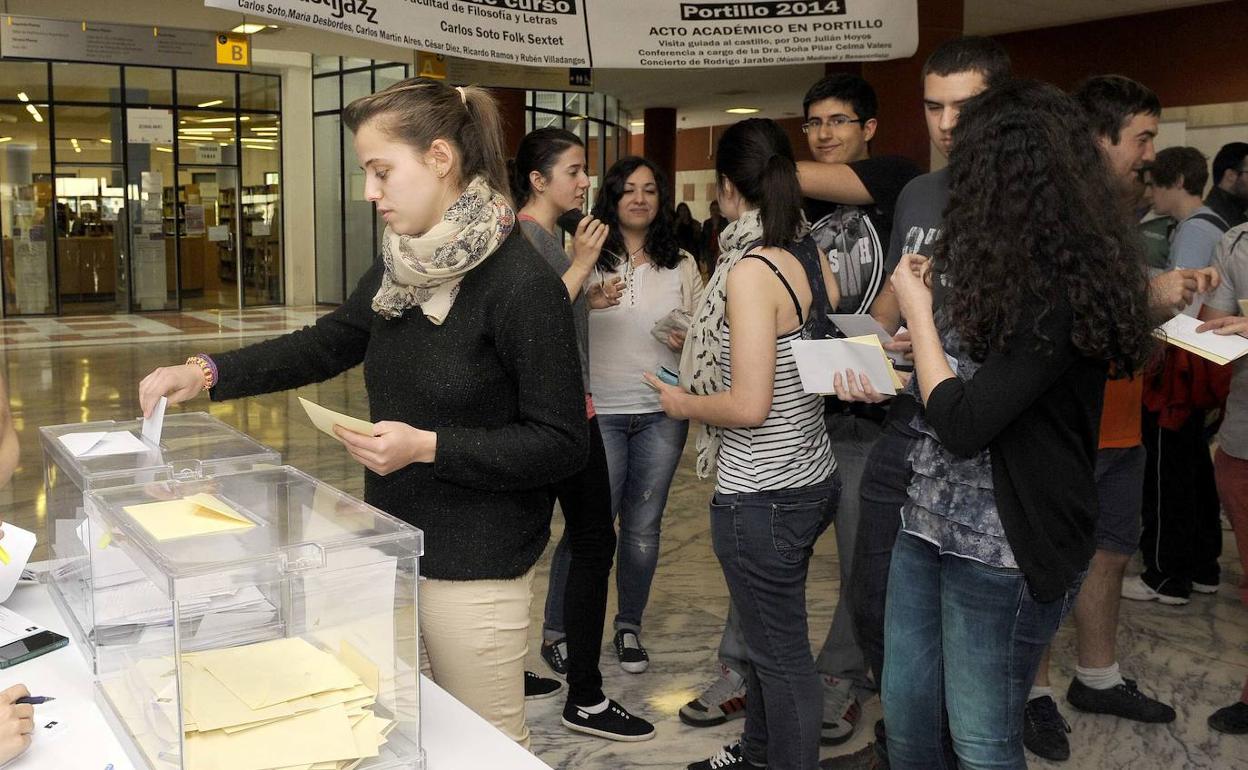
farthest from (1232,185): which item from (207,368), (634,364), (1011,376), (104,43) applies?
(104,43)

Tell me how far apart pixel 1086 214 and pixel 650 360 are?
1953mm

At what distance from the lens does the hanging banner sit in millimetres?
3684

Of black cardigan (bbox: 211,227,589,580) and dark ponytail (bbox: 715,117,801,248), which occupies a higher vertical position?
dark ponytail (bbox: 715,117,801,248)

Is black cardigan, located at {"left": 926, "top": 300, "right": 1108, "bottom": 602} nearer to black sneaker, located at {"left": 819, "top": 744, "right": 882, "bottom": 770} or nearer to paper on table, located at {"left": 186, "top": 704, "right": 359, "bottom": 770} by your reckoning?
paper on table, located at {"left": 186, "top": 704, "right": 359, "bottom": 770}

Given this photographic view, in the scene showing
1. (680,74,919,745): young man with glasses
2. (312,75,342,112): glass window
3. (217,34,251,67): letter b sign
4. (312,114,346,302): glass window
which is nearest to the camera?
(680,74,919,745): young man with glasses

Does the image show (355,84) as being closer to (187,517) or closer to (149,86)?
(149,86)

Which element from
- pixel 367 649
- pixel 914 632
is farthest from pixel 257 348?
pixel 914 632

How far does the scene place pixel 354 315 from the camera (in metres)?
2.09

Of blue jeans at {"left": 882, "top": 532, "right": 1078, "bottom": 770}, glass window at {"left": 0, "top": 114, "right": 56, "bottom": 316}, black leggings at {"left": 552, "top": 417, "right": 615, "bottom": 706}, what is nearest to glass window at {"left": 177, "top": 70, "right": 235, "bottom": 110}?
glass window at {"left": 0, "top": 114, "right": 56, "bottom": 316}

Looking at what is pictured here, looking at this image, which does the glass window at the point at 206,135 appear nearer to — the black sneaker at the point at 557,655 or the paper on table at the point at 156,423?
the black sneaker at the point at 557,655

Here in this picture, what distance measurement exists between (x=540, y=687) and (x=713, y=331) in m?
1.38

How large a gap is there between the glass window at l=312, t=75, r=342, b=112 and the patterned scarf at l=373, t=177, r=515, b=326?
15.5 metres

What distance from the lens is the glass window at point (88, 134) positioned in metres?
15.0

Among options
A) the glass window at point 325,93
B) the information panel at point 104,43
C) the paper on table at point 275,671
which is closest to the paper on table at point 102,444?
the paper on table at point 275,671
